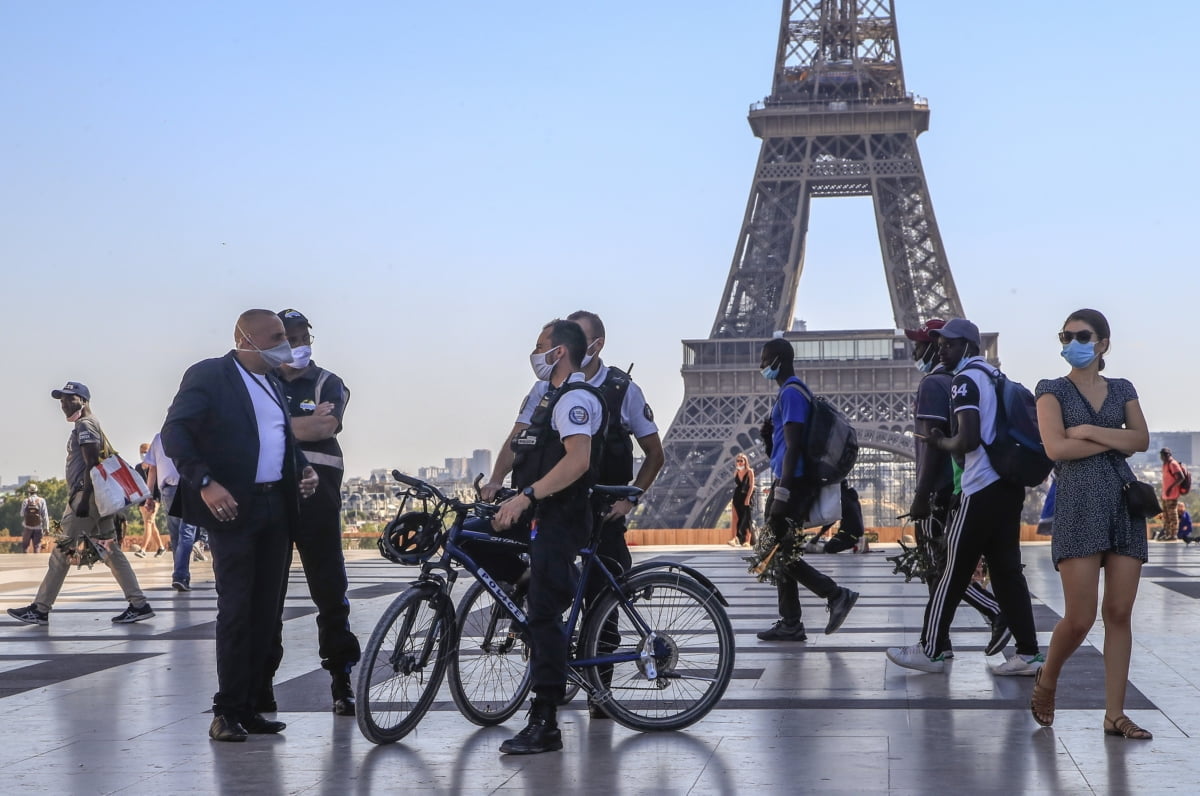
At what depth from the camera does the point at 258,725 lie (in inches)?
250

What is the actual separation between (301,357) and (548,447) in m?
1.42

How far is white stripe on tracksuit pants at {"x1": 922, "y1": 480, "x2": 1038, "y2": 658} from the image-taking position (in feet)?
24.5

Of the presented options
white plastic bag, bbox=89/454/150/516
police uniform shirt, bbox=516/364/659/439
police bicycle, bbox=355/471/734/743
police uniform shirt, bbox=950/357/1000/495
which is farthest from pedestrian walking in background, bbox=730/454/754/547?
police bicycle, bbox=355/471/734/743

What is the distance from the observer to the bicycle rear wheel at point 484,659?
6.45m

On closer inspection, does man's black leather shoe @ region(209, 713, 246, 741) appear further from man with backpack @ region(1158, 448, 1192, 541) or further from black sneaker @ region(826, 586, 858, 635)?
man with backpack @ region(1158, 448, 1192, 541)

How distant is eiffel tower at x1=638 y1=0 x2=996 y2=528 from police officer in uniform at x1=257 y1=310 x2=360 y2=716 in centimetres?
4650

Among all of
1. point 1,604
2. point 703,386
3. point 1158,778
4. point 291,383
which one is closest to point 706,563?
point 1,604

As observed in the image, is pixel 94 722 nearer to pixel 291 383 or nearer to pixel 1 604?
pixel 291 383

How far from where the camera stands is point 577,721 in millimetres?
6688

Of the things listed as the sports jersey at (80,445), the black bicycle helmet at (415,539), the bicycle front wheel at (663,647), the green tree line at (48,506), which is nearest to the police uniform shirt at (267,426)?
the black bicycle helmet at (415,539)

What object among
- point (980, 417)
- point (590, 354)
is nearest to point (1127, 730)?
point (980, 417)

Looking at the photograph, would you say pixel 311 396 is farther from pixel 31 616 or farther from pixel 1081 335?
pixel 31 616

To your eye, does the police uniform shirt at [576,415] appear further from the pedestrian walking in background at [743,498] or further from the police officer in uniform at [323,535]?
the pedestrian walking in background at [743,498]

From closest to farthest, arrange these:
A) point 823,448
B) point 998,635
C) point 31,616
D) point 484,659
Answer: point 484,659 < point 998,635 < point 823,448 < point 31,616
